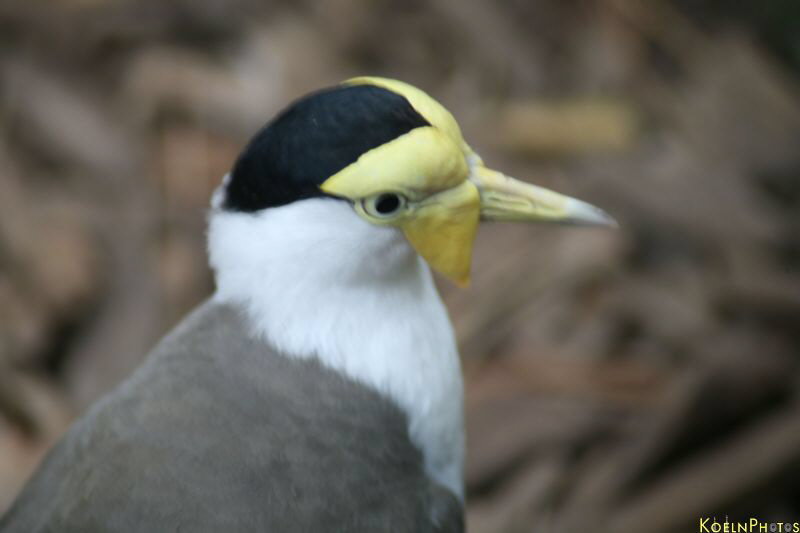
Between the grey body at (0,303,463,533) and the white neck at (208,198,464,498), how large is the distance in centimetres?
3

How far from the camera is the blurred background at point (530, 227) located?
2172mm

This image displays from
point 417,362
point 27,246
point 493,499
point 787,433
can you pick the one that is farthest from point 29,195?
point 787,433

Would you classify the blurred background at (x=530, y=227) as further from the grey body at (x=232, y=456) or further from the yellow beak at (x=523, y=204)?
the yellow beak at (x=523, y=204)

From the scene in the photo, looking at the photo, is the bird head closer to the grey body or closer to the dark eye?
the dark eye

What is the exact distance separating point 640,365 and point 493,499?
407mm

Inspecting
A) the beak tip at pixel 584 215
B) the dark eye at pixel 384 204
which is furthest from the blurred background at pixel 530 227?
the dark eye at pixel 384 204

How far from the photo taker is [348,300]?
57.5 inches

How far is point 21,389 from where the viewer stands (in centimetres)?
230

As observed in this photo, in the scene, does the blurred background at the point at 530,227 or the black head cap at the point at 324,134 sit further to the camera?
the blurred background at the point at 530,227

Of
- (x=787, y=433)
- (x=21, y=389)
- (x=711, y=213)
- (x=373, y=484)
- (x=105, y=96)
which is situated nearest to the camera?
(x=373, y=484)

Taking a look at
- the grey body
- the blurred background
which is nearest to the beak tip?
the grey body

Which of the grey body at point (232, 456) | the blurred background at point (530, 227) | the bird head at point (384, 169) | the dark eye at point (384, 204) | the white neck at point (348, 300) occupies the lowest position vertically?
the grey body at point (232, 456)

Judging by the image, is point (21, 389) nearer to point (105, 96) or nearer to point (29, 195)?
point (29, 195)

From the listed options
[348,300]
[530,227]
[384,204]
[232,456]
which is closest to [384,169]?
[384,204]
